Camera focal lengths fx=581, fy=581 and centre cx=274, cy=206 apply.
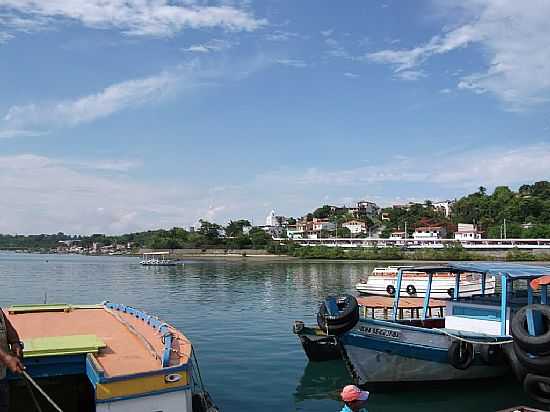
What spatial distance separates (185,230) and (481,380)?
175 meters

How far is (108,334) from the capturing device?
10.8m

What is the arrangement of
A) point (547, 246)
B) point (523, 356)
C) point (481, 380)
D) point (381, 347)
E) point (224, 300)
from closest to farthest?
point (523, 356) < point (381, 347) < point (481, 380) < point (224, 300) < point (547, 246)

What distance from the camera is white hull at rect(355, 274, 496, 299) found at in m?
38.3

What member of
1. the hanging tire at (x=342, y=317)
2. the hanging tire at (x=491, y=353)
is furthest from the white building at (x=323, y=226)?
the hanging tire at (x=342, y=317)

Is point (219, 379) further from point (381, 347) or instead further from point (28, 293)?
point (28, 293)

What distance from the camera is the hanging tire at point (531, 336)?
11.2 metres

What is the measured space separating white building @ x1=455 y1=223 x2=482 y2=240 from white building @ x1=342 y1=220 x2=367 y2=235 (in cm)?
3610

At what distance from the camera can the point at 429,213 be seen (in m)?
184

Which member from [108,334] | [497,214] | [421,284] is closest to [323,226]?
[497,214]

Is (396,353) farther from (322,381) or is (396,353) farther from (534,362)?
(534,362)

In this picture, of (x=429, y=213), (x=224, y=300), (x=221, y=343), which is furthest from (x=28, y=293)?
(x=429, y=213)

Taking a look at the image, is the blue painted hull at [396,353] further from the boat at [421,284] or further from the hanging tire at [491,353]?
the boat at [421,284]

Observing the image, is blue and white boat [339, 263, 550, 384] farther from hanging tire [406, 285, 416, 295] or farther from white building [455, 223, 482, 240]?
white building [455, 223, 482, 240]

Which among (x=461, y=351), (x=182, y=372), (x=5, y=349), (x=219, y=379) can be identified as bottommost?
(x=219, y=379)
